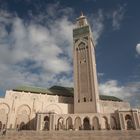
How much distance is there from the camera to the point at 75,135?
19.5m

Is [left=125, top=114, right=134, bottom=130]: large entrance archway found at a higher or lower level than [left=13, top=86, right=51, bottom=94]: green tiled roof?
lower

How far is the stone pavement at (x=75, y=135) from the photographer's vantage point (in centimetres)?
1862

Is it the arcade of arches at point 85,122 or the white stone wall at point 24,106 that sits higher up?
the white stone wall at point 24,106

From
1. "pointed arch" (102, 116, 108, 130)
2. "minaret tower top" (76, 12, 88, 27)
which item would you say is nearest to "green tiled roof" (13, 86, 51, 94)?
"pointed arch" (102, 116, 108, 130)

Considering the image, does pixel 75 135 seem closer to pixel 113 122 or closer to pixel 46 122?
pixel 46 122

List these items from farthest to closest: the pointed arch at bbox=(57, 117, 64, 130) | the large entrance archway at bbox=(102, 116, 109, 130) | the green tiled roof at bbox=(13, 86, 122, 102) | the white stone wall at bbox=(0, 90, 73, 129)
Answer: the green tiled roof at bbox=(13, 86, 122, 102) → the white stone wall at bbox=(0, 90, 73, 129) → the pointed arch at bbox=(57, 117, 64, 130) → the large entrance archway at bbox=(102, 116, 109, 130)

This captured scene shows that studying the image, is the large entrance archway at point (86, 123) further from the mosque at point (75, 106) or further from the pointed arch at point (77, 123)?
the pointed arch at point (77, 123)

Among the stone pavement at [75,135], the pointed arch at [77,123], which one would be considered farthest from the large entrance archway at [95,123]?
the stone pavement at [75,135]

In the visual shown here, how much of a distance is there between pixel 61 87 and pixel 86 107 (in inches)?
469

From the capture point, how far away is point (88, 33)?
118ft

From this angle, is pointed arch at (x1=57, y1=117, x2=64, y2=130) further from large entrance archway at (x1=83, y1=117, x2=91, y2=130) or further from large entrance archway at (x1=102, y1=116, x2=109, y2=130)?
large entrance archway at (x1=102, y1=116, x2=109, y2=130)

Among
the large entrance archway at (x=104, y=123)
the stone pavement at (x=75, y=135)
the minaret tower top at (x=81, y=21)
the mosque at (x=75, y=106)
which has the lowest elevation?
the stone pavement at (x=75, y=135)

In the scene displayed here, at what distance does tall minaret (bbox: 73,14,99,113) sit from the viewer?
29719 mm

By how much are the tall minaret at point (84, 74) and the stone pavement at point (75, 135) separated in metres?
8.97
